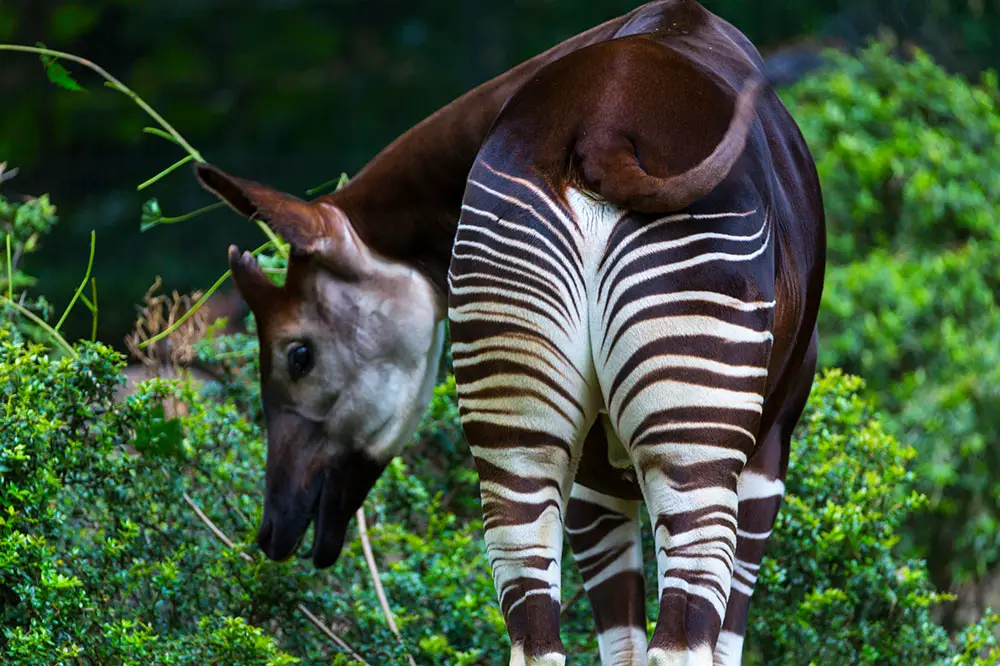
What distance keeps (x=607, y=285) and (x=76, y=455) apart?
1814 mm

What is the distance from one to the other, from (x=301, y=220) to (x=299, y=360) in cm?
39

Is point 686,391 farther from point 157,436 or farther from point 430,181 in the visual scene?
point 157,436

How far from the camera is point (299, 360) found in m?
3.37

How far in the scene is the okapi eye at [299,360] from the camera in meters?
3.37

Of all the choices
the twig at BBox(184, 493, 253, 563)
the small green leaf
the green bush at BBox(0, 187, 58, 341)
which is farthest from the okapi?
the green bush at BBox(0, 187, 58, 341)

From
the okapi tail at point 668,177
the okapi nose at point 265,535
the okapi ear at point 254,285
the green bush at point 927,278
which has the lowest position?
the okapi nose at point 265,535

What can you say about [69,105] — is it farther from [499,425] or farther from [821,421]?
[499,425]

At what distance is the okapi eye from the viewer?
11.0ft

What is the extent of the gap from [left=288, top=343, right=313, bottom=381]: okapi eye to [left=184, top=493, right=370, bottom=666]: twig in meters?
0.59

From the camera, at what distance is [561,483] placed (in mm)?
2307

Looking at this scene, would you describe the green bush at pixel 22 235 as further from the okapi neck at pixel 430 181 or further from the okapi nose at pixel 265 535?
the okapi neck at pixel 430 181

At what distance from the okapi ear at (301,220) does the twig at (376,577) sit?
92 cm

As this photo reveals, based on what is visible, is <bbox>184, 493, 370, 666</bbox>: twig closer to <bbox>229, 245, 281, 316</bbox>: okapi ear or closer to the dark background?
<bbox>229, 245, 281, 316</bbox>: okapi ear

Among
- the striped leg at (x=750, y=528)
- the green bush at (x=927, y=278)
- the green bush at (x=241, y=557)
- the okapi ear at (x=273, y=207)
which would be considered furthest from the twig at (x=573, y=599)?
the green bush at (x=927, y=278)
